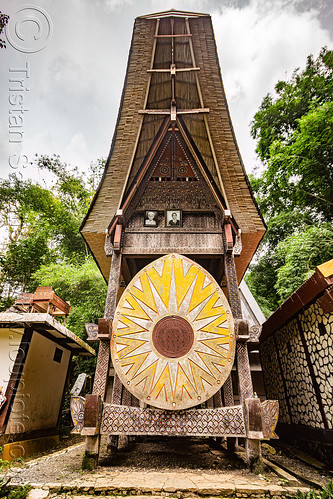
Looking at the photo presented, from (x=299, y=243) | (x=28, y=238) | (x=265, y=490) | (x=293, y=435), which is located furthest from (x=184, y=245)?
(x=28, y=238)

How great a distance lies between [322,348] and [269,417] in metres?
1.46

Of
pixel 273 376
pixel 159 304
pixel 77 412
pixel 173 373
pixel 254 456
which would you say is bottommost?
pixel 254 456

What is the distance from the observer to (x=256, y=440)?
340 cm

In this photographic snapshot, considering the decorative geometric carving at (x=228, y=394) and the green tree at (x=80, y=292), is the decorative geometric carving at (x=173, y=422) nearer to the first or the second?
the decorative geometric carving at (x=228, y=394)

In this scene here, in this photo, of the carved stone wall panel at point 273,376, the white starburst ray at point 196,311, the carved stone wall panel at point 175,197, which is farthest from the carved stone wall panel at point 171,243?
the carved stone wall panel at point 273,376

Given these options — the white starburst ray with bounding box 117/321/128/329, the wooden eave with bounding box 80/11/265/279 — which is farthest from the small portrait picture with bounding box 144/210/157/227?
the white starburst ray with bounding box 117/321/128/329

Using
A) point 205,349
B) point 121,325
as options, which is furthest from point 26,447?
point 205,349

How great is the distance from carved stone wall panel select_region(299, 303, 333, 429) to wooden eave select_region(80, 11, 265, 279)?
1932mm

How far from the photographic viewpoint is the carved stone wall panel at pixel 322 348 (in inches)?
154

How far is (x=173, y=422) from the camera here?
142 inches

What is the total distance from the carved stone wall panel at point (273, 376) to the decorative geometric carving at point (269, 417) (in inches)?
102

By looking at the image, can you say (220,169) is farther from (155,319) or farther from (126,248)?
(155,319)

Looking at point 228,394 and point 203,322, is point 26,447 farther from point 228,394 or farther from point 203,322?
point 203,322

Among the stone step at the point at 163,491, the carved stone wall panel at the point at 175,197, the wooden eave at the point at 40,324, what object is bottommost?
the stone step at the point at 163,491
